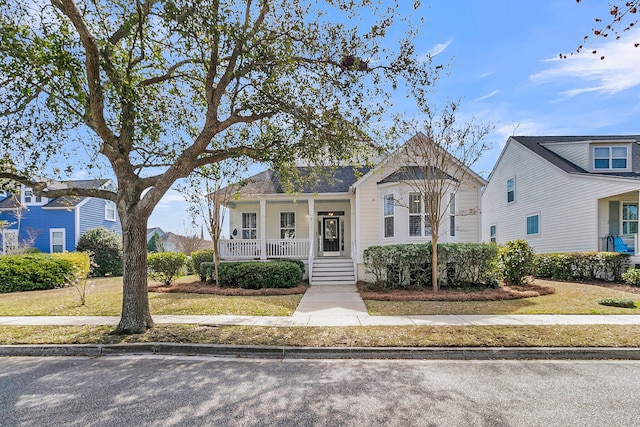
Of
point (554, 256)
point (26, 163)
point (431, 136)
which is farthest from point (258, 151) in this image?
point (554, 256)

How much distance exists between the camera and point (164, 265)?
12922 millimetres

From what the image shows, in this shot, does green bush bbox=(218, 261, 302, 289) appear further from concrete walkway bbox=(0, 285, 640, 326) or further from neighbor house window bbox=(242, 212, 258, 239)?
neighbor house window bbox=(242, 212, 258, 239)

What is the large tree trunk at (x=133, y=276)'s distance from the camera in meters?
6.32

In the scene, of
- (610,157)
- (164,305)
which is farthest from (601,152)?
(164,305)

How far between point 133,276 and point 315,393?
173 inches

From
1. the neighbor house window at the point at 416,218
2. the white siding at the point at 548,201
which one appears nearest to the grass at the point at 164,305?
the neighbor house window at the point at 416,218

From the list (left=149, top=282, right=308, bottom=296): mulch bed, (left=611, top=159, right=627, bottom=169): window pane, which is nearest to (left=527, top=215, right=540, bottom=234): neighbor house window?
(left=611, top=159, right=627, bottom=169): window pane

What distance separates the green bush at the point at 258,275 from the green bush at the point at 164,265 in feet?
6.84

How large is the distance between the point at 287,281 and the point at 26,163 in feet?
26.5

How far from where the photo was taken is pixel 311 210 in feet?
47.9

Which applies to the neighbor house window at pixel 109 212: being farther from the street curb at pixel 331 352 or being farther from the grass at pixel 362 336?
the street curb at pixel 331 352

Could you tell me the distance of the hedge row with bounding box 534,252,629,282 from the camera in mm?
12289

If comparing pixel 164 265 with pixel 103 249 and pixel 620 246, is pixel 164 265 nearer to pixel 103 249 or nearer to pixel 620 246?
pixel 103 249

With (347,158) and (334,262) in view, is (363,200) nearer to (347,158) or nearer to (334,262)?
(334,262)
